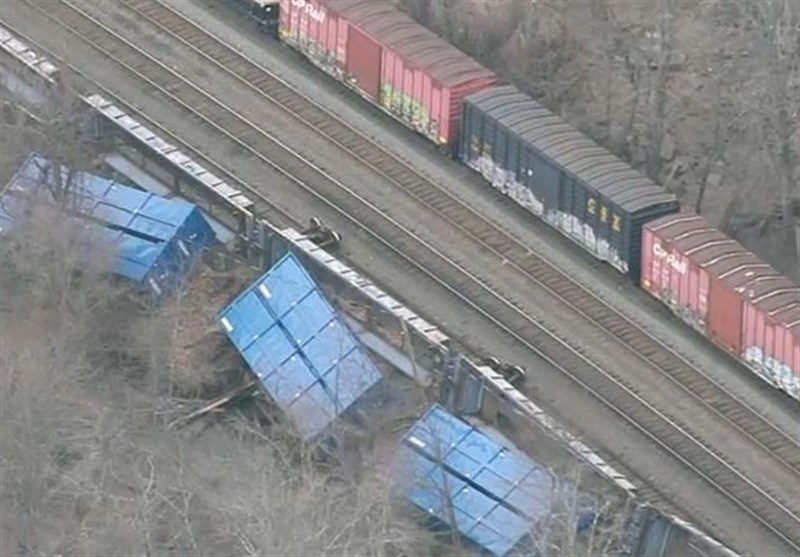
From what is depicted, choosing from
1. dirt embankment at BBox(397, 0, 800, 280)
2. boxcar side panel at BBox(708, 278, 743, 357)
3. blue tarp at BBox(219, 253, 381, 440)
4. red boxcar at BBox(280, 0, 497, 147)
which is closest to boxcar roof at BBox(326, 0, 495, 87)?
red boxcar at BBox(280, 0, 497, 147)

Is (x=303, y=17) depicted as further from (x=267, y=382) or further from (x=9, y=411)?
(x=9, y=411)

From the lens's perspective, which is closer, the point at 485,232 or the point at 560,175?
the point at 560,175

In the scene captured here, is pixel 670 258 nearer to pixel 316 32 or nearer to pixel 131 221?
pixel 131 221

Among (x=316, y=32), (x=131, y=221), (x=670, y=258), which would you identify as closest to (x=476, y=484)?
(x=670, y=258)

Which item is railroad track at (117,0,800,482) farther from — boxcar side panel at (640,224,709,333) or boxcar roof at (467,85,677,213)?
boxcar roof at (467,85,677,213)

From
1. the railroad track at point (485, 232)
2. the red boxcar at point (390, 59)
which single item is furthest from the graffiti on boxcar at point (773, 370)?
the red boxcar at point (390, 59)

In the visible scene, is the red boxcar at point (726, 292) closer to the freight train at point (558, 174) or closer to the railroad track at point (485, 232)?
the freight train at point (558, 174)

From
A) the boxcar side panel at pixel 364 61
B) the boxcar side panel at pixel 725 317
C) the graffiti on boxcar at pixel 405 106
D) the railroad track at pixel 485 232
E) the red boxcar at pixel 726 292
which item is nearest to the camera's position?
the railroad track at pixel 485 232
